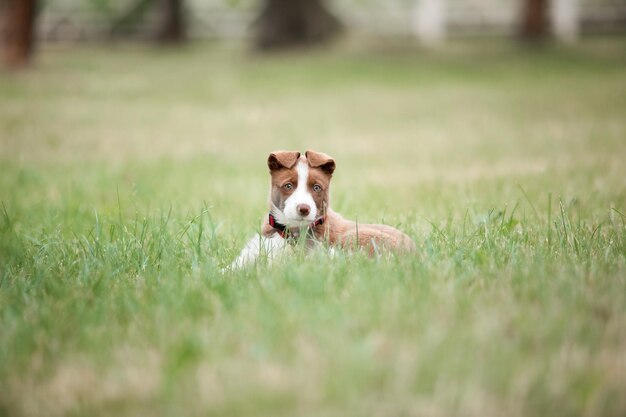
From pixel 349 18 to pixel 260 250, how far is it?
29860 millimetres

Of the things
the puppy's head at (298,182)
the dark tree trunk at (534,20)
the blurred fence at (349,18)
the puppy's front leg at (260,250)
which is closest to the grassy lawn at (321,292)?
the puppy's front leg at (260,250)

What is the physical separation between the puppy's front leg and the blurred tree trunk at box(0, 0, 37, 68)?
15.8 meters

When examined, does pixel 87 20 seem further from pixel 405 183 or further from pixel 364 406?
pixel 364 406

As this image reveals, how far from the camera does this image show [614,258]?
366 centimetres

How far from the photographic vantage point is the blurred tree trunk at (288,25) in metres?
22.4

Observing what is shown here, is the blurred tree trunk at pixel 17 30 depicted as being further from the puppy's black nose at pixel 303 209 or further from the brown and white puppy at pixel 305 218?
the puppy's black nose at pixel 303 209

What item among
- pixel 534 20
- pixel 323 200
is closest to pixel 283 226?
pixel 323 200

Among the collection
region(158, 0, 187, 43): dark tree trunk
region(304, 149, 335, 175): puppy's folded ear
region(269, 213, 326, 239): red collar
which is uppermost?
region(158, 0, 187, 43): dark tree trunk

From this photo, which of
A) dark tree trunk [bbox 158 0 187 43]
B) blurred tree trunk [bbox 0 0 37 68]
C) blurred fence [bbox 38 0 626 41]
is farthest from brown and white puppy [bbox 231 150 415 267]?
dark tree trunk [bbox 158 0 187 43]

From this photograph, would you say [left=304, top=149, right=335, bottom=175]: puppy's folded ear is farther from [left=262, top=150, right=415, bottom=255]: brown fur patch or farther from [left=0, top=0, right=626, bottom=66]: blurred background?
[left=0, top=0, right=626, bottom=66]: blurred background

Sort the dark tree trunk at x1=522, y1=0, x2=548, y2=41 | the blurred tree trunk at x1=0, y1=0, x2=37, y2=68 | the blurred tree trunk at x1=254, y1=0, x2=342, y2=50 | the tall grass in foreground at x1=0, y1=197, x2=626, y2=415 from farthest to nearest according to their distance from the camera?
the dark tree trunk at x1=522, y1=0, x2=548, y2=41
the blurred tree trunk at x1=254, y1=0, x2=342, y2=50
the blurred tree trunk at x1=0, y1=0, x2=37, y2=68
the tall grass in foreground at x1=0, y1=197, x2=626, y2=415

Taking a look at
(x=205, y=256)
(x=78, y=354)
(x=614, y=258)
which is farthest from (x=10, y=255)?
(x=614, y=258)

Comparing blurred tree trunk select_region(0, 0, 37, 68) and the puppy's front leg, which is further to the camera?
blurred tree trunk select_region(0, 0, 37, 68)

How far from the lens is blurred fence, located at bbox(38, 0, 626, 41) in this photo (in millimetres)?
28203
